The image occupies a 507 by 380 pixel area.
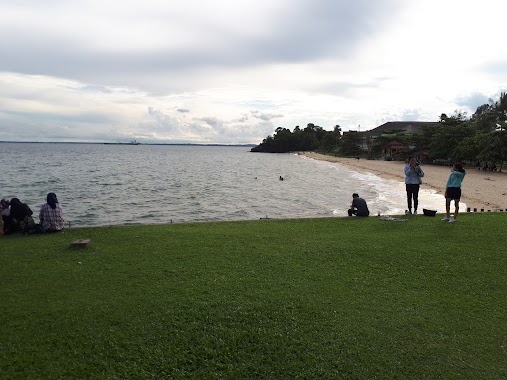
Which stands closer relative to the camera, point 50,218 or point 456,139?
point 50,218

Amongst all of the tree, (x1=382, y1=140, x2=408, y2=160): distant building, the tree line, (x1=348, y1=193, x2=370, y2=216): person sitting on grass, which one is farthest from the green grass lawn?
the tree

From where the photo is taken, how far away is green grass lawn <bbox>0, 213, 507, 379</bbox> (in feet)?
16.4

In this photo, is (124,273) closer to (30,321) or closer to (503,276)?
(30,321)

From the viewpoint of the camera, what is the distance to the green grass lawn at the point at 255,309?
4.98m

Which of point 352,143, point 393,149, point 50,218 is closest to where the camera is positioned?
point 50,218

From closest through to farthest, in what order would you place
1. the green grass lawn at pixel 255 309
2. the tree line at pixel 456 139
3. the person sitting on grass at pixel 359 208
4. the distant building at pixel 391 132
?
the green grass lawn at pixel 255 309
the person sitting on grass at pixel 359 208
the tree line at pixel 456 139
the distant building at pixel 391 132

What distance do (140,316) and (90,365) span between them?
1.13 m

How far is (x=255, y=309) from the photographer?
6.21m

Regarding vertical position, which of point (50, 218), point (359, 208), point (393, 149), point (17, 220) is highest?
point (393, 149)

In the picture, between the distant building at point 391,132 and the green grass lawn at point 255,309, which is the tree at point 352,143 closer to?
the distant building at point 391,132

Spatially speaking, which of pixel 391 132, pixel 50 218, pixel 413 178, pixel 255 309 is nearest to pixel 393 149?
pixel 391 132

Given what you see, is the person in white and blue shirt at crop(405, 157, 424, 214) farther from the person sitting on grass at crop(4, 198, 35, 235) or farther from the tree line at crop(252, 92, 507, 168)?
the tree line at crop(252, 92, 507, 168)

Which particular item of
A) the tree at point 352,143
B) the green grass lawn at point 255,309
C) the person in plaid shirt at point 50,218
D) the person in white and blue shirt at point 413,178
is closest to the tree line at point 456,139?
the tree at point 352,143

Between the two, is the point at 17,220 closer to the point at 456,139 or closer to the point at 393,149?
the point at 456,139
